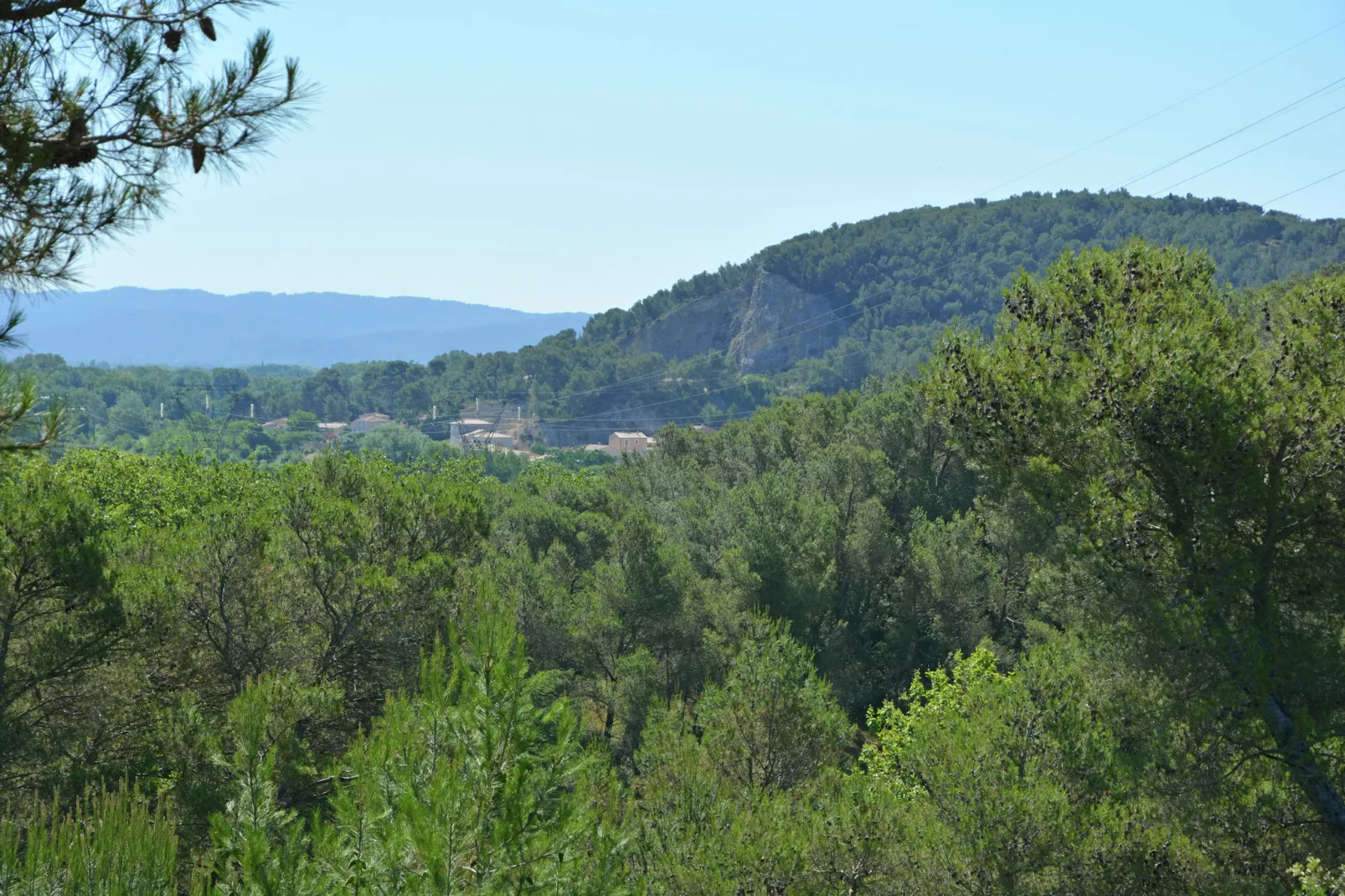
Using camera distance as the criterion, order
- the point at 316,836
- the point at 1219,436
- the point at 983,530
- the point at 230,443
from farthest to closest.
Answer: the point at 230,443
the point at 983,530
the point at 1219,436
the point at 316,836

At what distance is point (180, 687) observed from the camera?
600 inches

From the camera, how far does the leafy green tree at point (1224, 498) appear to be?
10453 mm

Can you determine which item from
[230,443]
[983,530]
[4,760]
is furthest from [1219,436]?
[230,443]

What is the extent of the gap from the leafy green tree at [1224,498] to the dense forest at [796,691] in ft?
0.13

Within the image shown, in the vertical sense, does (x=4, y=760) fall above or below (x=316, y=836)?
below

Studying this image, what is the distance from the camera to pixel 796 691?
16.3m

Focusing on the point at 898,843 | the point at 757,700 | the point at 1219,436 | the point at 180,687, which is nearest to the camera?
the point at 1219,436

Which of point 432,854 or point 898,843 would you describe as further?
point 898,843

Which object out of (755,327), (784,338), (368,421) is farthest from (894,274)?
A: (368,421)

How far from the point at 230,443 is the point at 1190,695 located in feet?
385

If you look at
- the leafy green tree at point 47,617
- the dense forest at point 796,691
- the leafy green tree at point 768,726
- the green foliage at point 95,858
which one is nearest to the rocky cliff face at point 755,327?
the leafy green tree at point 768,726

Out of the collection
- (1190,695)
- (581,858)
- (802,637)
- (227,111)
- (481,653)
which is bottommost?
(802,637)

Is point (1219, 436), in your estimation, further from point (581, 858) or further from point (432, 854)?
point (432, 854)

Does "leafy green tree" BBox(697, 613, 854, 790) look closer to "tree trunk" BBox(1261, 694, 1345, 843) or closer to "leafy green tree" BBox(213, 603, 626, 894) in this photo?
"tree trunk" BBox(1261, 694, 1345, 843)
